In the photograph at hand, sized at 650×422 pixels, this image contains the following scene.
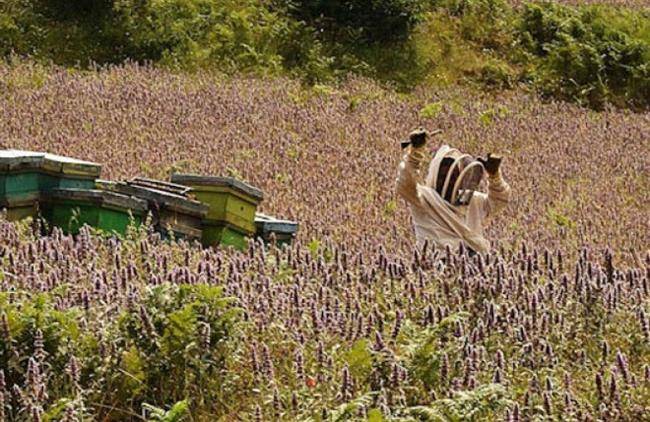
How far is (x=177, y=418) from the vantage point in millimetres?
4910

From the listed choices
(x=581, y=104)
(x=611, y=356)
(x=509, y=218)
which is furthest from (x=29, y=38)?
(x=611, y=356)

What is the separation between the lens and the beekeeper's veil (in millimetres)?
9000

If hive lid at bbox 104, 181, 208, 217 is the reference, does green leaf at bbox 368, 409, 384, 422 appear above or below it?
below

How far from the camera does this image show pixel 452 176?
9.05 metres

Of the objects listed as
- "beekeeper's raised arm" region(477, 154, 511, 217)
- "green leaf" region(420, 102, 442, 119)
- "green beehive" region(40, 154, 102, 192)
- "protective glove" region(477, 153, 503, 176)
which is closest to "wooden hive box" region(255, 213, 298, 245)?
"green beehive" region(40, 154, 102, 192)

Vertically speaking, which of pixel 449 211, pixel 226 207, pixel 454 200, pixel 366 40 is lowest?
pixel 226 207

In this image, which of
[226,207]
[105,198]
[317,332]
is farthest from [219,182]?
[317,332]

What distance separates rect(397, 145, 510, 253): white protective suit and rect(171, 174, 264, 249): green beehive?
5.74 feet

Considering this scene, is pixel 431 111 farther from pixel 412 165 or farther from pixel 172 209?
pixel 412 165

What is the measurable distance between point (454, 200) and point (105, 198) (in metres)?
2.92

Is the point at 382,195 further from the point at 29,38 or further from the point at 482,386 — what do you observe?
the point at 29,38

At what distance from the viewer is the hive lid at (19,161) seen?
30.6 feet

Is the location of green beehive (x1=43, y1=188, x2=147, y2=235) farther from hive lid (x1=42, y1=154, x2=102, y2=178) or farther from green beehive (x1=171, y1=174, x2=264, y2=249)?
green beehive (x1=171, y1=174, x2=264, y2=249)

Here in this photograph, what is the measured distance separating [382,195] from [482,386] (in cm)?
894
